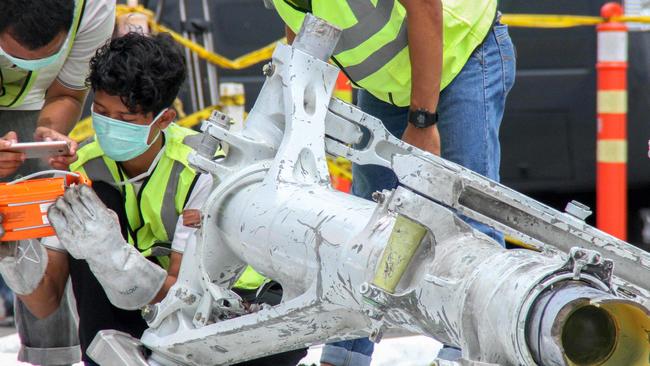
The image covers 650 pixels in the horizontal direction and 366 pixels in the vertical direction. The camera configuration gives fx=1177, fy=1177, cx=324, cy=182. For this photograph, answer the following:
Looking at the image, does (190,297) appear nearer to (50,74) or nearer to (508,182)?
(50,74)

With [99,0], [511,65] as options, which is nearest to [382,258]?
[511,65]

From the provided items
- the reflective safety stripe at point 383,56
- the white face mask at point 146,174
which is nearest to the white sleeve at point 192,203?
the white face mask at point 146,174

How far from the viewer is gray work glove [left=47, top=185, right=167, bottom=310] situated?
2.55 m

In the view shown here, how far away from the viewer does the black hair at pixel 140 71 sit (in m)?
2.96

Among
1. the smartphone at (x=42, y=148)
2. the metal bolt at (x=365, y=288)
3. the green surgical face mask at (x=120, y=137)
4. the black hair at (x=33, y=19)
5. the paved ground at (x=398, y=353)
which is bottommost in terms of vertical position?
the paved ground at (x=398, y=353)

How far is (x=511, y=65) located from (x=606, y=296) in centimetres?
148

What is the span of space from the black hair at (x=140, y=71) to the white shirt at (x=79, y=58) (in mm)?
217

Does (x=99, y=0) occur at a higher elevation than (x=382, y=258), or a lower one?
higher

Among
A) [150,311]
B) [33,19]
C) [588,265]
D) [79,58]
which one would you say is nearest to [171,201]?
[150,311]

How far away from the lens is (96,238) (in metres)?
2.55

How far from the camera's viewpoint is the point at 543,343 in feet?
5.55

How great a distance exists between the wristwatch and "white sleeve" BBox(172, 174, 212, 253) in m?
0.52

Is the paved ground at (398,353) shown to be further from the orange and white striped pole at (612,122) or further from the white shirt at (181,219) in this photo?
the orange and white striped pole at (612,122)

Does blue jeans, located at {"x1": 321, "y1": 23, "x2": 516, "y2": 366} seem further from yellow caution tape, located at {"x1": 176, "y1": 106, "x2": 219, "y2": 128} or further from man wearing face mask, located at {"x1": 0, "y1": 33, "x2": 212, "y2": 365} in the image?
yellow caution tape, located at {"x1": 176, "y1": 106, "x2": 219, "y2": 128}
